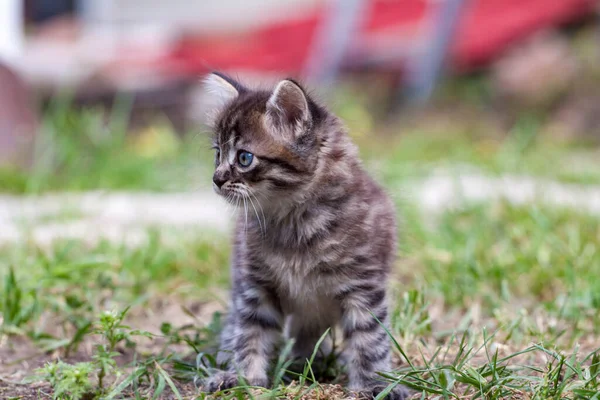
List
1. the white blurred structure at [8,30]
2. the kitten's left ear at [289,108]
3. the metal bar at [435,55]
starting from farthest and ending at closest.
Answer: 1. the metal bar at [435,55]
2. the white blurred structure at [8,30]
3. the kitten's left ear at [289,108]

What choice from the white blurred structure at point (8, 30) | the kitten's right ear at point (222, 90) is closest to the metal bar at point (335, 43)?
the white blurred structure at point (8, 30)

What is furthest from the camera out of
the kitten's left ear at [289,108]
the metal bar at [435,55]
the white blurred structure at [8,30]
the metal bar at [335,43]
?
the metal bar at [335,43]

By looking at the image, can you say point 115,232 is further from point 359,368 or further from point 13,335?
point 359,368

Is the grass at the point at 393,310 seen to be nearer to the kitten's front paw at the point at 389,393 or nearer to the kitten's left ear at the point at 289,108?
the kitten's front paw at the point at 389,393

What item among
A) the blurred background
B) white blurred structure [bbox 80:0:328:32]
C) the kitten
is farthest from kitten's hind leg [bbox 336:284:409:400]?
white blurred structure [bbox 80:0:328:32]

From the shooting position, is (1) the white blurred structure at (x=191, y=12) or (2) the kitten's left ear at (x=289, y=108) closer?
(2) the kitten's left ear at (x=289, y=108)

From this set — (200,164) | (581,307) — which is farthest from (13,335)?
(200,164)

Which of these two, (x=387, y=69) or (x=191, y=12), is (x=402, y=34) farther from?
(x=191, y=12)
